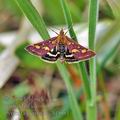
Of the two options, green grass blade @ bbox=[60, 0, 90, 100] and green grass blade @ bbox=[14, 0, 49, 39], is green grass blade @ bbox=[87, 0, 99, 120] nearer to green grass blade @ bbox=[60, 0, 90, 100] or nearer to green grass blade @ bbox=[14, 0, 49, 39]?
green grass blade @ bbox=[60, 0, 90, 100]

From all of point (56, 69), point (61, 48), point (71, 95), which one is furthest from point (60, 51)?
point (56, 69)

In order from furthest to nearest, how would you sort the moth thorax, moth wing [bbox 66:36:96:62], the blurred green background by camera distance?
the blurred green background
the moth thorax
moth wing [bbox 66:36:96:62]

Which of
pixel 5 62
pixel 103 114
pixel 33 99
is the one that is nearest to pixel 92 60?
pixel 33 99

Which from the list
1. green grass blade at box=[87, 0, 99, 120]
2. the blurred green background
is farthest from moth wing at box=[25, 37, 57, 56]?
the blurred green background

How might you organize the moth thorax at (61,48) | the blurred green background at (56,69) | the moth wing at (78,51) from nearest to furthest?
1. the moth wing at (78,51)
2. the moth thorax at (61,48)
3. the blurred green background at (56,69)

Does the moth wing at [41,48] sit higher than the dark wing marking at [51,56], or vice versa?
the moth wing at [41,48]

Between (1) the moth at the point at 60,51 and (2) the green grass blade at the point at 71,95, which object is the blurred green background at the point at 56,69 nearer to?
(2) the green grass blade at the point at 71,95

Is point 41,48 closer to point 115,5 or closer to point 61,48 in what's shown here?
point 61,48

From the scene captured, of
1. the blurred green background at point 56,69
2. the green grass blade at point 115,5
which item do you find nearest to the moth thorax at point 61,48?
the green grass blade at point 115,5
